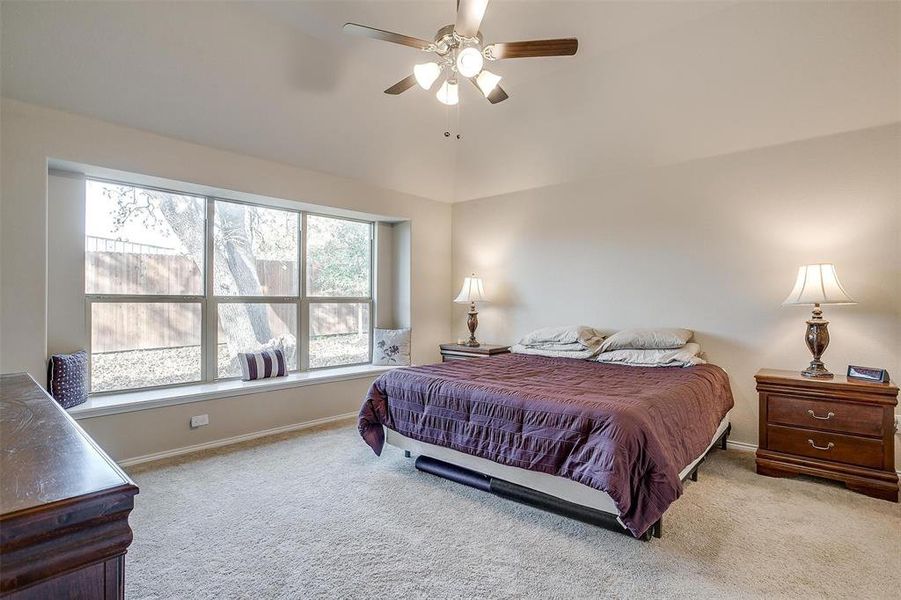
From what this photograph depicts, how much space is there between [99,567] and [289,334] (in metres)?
4.15

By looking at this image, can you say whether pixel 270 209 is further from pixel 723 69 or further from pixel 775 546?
pixel 775 546

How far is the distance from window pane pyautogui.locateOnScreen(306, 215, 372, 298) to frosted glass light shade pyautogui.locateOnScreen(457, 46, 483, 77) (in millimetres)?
2746

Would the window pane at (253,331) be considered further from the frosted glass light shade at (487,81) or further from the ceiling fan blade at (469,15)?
the ceiling fan blade at (469,15)

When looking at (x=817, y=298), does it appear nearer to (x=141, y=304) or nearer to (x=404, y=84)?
(x=404, y=84)

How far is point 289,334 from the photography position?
457cm

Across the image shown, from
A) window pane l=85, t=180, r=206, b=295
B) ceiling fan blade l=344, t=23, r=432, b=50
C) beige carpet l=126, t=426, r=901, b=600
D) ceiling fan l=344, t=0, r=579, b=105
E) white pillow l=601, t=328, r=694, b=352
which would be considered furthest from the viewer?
white pillow l=601, t=328, r=694, b=352

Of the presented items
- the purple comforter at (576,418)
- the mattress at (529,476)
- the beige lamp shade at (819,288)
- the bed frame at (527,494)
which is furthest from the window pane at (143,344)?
the beige lamp shade at (819,288)

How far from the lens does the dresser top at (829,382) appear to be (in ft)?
8.74

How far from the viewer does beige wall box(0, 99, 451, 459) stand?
274 cm

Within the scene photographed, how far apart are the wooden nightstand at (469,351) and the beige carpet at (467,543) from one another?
77.1 inches

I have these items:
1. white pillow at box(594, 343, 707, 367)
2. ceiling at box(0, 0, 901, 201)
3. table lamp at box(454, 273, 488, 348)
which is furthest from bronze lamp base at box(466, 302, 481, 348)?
ceiling at box(0, 0, 901, 201)

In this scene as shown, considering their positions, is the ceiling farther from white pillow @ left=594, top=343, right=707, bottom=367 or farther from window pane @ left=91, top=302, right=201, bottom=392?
white pillow @ left=594, top=343, right=707, bottom=367

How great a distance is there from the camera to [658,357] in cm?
352

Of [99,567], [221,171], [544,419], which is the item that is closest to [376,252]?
[221,171]
